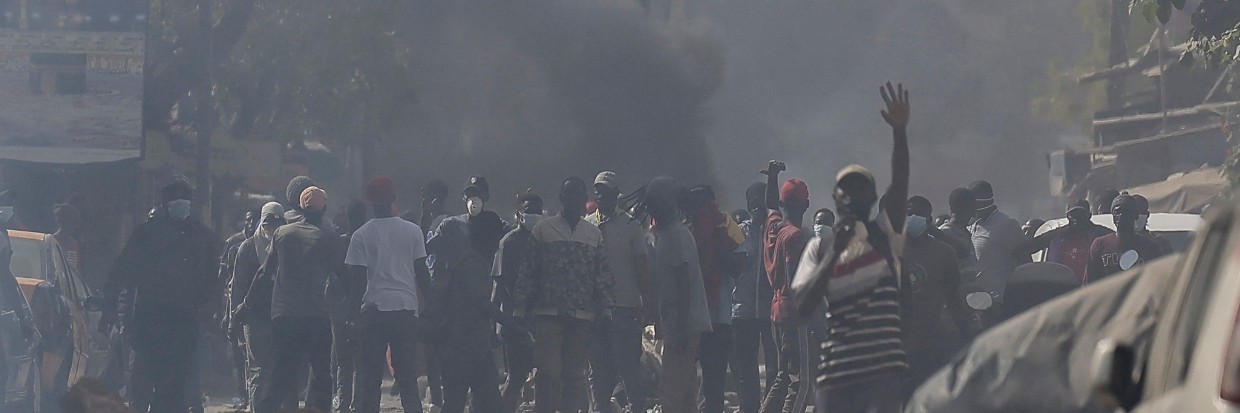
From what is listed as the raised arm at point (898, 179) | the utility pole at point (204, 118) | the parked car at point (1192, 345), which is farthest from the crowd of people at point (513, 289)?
the utility pole at point (204, 118)

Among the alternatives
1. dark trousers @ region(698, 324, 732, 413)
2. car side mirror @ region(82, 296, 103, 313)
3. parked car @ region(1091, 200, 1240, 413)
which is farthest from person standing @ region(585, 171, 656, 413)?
parked car @ region(1091, 200, 1240, 413)

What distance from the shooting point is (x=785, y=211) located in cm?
1105

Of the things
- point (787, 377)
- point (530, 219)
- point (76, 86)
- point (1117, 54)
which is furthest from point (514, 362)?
point (1117, 54)

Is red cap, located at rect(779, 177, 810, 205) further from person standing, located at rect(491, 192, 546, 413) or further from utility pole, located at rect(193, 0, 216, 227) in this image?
utility pole, located at rect(193, 0, 216, 227)

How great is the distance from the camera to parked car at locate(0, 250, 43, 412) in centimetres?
1073

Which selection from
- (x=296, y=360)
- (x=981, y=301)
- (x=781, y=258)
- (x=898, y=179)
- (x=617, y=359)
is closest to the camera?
(x=898, y=179)

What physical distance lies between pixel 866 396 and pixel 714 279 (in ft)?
14.3

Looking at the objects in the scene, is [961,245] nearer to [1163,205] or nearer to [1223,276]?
[1223,276]

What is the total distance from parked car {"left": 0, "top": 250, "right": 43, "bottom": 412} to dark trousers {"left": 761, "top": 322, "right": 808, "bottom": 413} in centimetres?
425

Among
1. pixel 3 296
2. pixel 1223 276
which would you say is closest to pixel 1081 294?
pixel 1223 276

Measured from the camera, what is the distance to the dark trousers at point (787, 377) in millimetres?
11148

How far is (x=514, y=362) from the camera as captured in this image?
10.6 meters

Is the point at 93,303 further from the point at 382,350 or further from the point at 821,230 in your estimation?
the point at 821,230

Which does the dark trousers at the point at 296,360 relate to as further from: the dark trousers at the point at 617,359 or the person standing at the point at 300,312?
the dark trousers at the point at 617,359
